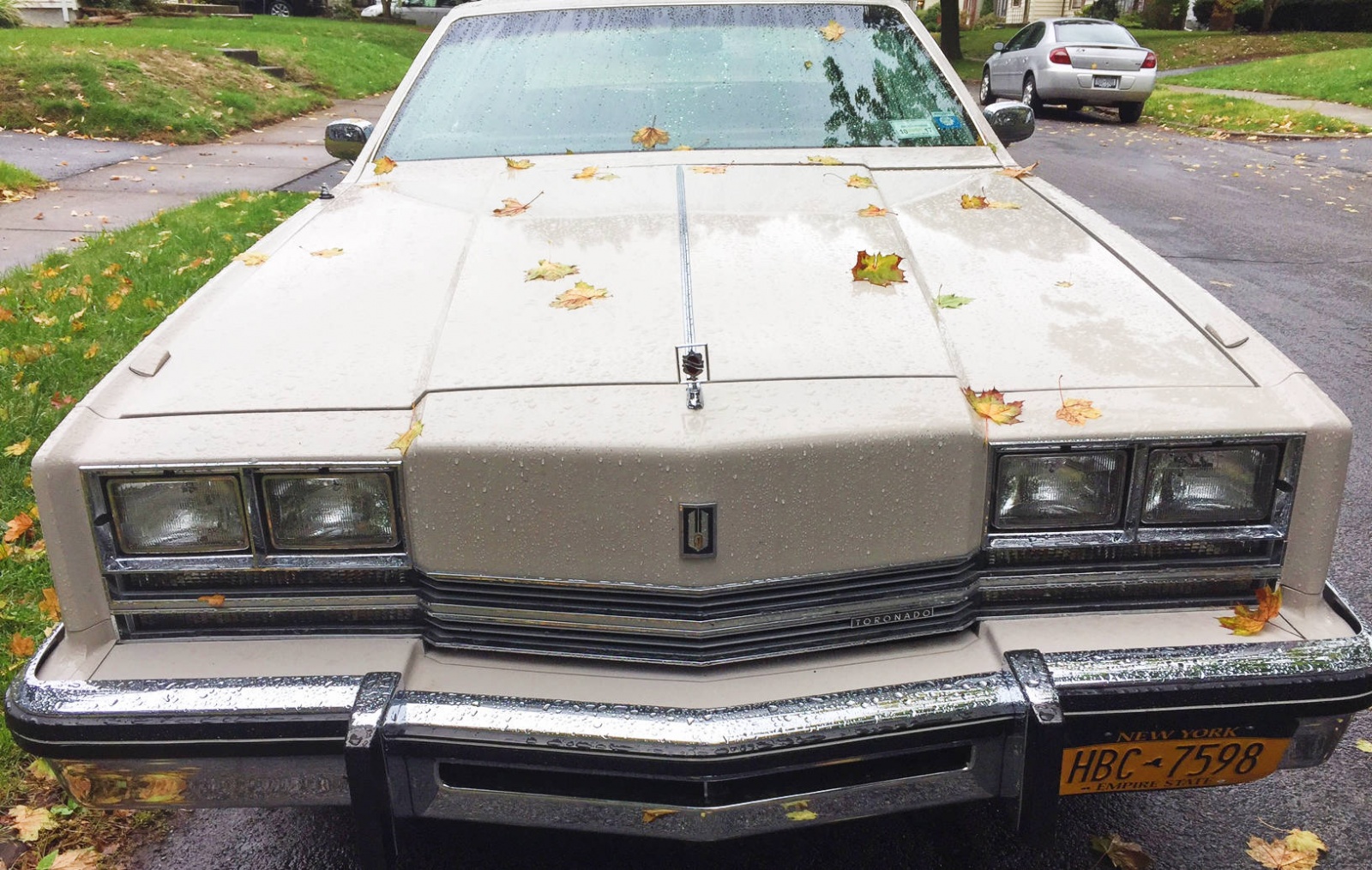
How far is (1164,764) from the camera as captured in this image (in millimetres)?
1870

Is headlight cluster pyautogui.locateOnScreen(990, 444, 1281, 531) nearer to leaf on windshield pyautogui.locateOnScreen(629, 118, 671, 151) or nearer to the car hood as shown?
the car hood

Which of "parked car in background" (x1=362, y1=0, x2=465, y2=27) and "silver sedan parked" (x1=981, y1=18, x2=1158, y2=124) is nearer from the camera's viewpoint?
"silver sedan parked" (x1=981, y1=18, x2=1158, y2=124)

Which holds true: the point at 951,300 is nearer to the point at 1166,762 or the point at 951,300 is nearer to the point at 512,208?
the point at 1166,762

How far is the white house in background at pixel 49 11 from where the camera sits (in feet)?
72.6

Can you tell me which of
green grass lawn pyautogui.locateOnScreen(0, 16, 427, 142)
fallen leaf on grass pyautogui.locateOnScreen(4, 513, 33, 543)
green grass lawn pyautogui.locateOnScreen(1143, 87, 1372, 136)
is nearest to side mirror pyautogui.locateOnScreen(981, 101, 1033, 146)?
Answer: fallen leaf on grass pyautogui.locateOnScreen(4, 513, 33, 543)

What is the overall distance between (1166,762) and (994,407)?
0.68 metres

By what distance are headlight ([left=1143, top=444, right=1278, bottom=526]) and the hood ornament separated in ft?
2.53

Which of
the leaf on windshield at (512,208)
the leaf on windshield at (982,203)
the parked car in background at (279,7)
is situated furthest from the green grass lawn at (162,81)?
the parked car in background at (279,7)

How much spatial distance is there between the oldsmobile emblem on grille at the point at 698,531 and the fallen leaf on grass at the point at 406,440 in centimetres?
45

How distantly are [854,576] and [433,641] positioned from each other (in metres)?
0.74

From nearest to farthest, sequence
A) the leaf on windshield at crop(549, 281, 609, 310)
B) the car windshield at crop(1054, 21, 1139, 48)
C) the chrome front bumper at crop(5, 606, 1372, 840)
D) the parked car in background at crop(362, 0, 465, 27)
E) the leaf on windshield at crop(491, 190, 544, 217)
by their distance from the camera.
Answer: the chrome front bumper at crop(5, 606, 1372, 840) → the leaf on windshield at crop(549, 281, 609, 310) → the leaf on windshield at crop(491, 190, 544, 217) → the car windshield at crop(1054, 21, 1139, 48) → the parked car in background at crop(362, 0, 465, 27)

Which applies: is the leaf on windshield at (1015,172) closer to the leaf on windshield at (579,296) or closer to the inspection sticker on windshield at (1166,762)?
the leaf on windshield at (579,296)

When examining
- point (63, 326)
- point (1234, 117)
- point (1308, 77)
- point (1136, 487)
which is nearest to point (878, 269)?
Answer: point (1136, 487)

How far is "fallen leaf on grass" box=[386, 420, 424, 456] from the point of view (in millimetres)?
1769
